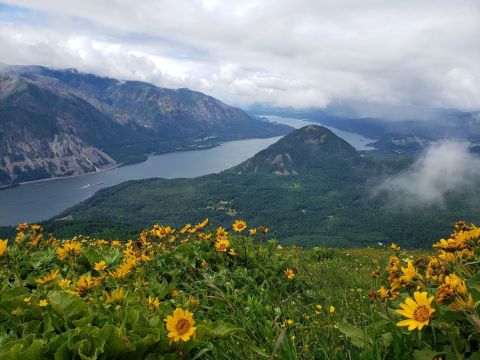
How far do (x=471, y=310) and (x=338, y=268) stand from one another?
9.71 metres

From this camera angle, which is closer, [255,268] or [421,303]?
[421,303]

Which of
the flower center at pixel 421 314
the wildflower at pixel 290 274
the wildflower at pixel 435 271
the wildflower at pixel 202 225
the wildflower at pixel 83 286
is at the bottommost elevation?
the wildflower at pixel 290 274

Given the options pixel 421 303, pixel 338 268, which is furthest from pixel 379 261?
pixel 421 303

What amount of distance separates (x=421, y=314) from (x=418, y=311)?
0.03 m

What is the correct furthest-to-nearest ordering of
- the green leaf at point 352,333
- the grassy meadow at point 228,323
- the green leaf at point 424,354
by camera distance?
the green leaf at point 352,333, the green leaf at point 424,354, the grassy meadow at point 228,323

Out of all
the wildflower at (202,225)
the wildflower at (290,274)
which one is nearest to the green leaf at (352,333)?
the wildflower at (290,274)

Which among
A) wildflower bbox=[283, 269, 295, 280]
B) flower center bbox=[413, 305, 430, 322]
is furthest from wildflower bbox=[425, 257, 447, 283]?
wildflower bbox=[283, 269, 295, 280]

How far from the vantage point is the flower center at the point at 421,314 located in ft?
7.67

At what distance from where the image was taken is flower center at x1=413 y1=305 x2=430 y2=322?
7.67ft

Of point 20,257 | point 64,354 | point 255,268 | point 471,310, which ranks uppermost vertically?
point 471,310

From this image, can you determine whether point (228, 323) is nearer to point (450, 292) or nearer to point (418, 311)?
point (418, 311)

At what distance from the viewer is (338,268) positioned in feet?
38.2

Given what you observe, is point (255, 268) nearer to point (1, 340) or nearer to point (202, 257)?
point (202, 257)

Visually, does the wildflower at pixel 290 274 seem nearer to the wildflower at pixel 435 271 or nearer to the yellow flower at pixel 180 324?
the wildflower at pixel 435 271
